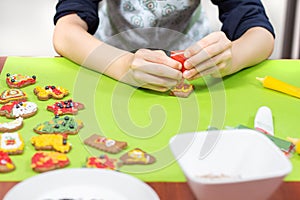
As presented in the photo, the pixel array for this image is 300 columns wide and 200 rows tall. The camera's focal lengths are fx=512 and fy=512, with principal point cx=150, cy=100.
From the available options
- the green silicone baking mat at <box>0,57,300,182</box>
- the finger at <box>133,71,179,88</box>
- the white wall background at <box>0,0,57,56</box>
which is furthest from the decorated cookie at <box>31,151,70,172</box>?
the white wall background at <box>0,0,57,56</box>

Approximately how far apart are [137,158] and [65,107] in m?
0.20

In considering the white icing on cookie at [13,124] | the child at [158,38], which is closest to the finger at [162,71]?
the child at [158,38]

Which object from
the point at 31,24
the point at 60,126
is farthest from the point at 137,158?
the point at 31,24

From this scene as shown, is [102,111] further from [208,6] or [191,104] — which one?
[208,6]

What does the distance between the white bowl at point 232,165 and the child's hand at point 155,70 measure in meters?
0.29

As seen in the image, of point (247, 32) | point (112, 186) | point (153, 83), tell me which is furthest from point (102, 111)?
point (247, 32)

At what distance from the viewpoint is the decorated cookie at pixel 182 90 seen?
0.92 metres

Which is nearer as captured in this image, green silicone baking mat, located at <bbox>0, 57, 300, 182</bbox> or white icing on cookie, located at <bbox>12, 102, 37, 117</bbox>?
green silicone baking mat, located at <bbox>0, 57, 300, 182</bbox>

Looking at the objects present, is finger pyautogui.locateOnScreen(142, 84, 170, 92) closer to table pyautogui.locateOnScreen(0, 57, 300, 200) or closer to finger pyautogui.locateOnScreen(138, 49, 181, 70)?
finger pyautogui.locateOnScreen(138, 49, 181, 70)

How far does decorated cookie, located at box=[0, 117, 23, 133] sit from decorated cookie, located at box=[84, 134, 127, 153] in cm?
12

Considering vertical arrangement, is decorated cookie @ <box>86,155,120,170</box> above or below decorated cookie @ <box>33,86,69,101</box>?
below

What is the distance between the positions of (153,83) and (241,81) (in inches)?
7.4

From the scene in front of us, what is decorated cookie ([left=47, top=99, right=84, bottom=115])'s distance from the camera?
84 cm

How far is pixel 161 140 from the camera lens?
77 centimetres
